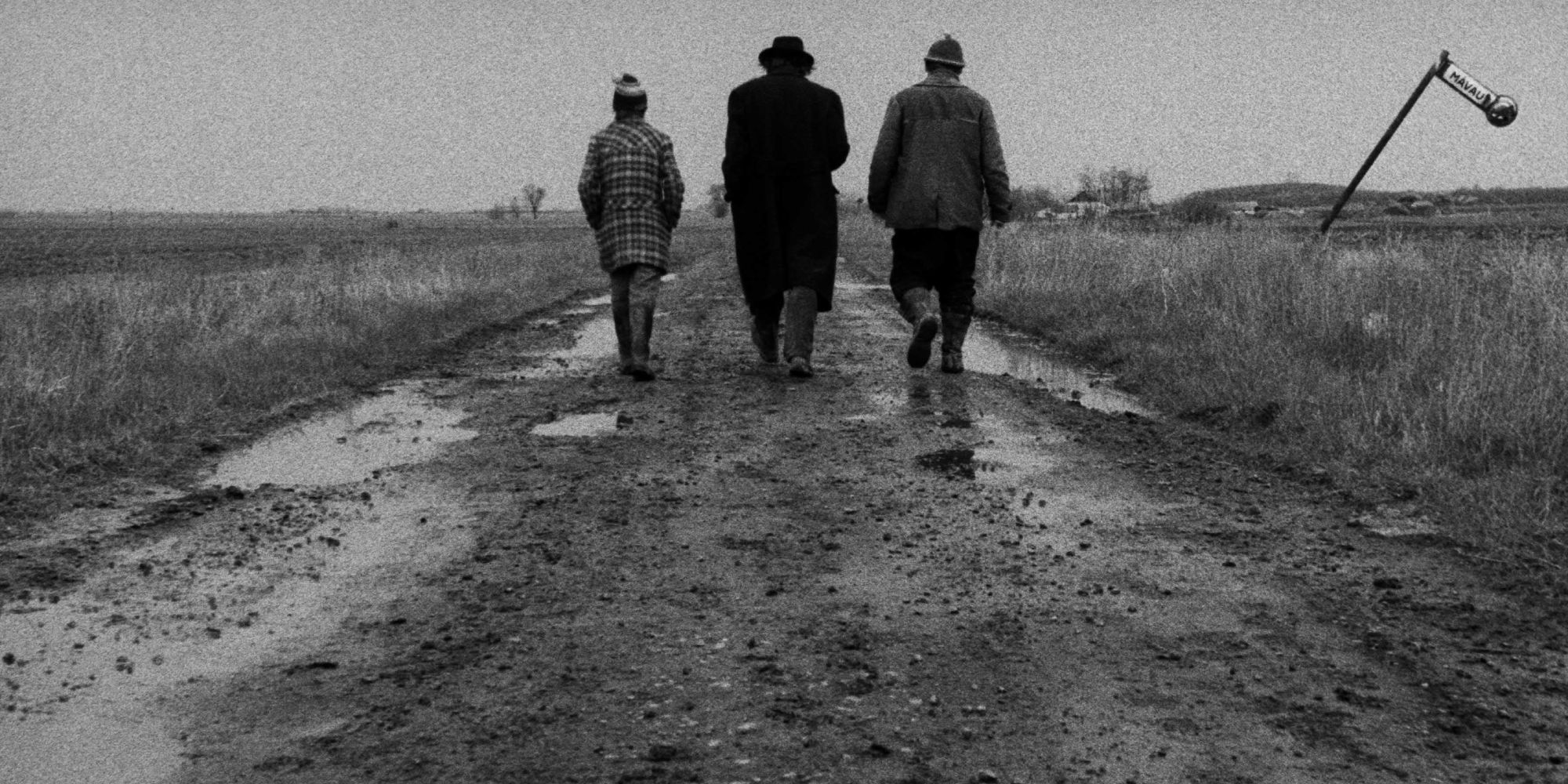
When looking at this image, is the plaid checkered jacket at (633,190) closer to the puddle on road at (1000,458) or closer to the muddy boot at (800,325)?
the muddy boot at (800,325)

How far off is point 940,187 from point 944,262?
1.85 feet

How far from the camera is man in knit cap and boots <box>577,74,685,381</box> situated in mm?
10695

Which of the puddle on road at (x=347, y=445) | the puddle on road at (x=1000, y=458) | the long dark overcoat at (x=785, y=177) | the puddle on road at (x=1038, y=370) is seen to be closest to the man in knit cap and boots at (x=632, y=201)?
the long dark overcoat at (x=785, y=177)

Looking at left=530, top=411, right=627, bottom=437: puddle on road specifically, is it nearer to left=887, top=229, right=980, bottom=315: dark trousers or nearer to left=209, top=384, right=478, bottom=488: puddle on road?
left=209, top=384, right=478, bottom=488: puddle on road

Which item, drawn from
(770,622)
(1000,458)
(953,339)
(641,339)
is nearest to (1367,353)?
(953,339)

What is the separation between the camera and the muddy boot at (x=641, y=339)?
34.0 ft

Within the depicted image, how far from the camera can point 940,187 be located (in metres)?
10.4

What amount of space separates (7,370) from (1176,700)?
311 inches

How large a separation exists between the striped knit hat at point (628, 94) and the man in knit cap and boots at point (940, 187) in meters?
1.77

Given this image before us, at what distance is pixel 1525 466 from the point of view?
6.39 metres

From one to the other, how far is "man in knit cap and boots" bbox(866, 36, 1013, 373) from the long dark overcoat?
1.29 ft

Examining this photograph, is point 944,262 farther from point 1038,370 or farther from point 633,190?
A: point 633,190

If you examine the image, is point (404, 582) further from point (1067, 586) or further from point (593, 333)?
point (593, 333)

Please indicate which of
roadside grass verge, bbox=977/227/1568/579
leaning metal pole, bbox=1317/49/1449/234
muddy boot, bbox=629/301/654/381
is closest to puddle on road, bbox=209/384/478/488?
muddy boot, bbox=629/301/654/381
